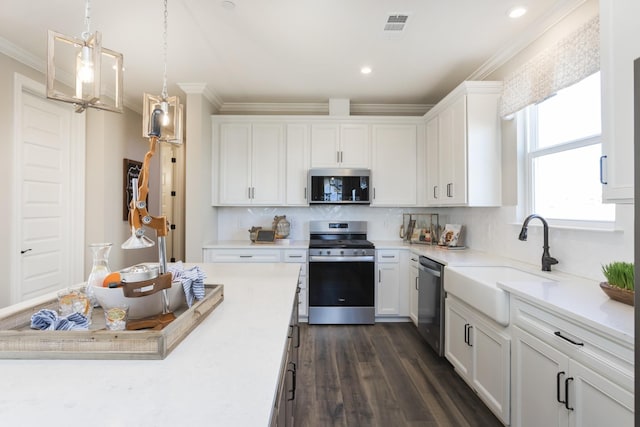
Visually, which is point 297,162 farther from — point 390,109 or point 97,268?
point 97,268

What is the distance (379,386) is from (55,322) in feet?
6.92

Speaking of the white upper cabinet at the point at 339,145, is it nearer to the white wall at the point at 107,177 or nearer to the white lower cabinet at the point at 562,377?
the white wall at the point at 107,177

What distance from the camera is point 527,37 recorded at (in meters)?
2.46

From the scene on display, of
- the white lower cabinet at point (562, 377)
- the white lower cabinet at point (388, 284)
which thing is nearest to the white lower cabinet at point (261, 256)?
the white lower cabinet at point (388, 284)

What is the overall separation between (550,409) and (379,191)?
2738 millimetres

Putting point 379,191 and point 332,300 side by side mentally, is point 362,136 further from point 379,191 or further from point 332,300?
point 332,300

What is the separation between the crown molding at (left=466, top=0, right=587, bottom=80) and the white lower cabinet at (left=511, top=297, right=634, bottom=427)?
6.31 feet

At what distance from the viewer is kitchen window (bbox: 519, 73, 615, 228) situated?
1.95m

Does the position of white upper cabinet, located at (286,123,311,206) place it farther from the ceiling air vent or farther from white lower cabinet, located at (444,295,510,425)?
white lower cabinet, located at (444,295,510,425)

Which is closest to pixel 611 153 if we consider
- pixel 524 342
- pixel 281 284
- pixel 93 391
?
pixel 524 342

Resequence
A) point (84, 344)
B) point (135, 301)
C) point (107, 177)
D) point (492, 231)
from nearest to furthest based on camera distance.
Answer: point (84, 344)
point (135, 301)
point (492, 231)
point (107, 177)

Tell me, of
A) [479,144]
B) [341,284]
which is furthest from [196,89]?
[479,144]

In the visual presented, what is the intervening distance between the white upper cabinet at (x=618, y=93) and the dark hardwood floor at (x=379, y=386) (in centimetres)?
157

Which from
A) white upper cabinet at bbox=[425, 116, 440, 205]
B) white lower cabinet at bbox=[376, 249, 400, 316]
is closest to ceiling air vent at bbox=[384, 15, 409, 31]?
white upper cabinet at bbox=[425, 116, 440, 205]
